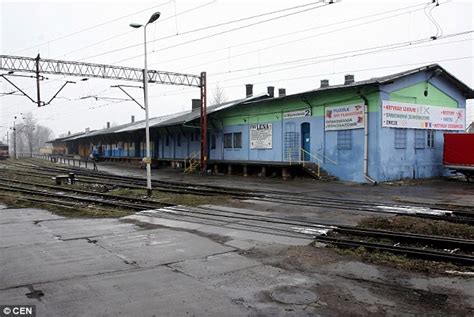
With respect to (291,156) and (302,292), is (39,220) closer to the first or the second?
(302,292)

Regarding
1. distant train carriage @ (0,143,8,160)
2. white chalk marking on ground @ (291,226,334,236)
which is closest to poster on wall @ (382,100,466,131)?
white chalk marking on ground @ (291,226,334,236)

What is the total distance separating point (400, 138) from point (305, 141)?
618 cm

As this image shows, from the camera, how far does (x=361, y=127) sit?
23.7 meters

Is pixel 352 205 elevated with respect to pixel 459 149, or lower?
lower

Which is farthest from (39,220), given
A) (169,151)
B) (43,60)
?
(169,151)

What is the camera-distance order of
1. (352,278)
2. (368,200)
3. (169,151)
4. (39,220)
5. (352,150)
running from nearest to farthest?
(352,278)
(39,220)
(368,200)
(352,150)
(169,151)

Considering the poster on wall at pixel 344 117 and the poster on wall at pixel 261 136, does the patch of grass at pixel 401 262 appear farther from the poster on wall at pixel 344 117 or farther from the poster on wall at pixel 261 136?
the poster on wall at pixel 261 136

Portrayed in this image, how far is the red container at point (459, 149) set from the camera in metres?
22.4

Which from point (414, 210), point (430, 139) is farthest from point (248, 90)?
point (414, 210)

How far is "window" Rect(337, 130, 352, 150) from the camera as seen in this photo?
80.1ft

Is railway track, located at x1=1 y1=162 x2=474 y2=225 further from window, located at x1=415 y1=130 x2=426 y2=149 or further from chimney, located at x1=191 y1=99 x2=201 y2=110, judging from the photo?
chimney, located at x1=191 y1=99 x2=201 y2=110

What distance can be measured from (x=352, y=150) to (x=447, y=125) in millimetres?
7589

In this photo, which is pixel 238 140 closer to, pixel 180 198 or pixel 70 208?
pixel 180 198

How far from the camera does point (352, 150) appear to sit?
24.2m
